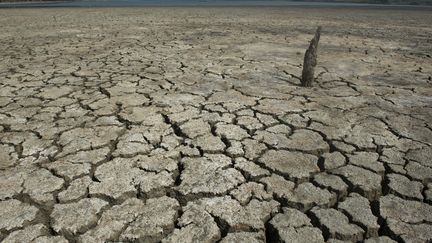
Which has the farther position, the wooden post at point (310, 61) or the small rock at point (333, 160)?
the wooden post at point (310, 61)

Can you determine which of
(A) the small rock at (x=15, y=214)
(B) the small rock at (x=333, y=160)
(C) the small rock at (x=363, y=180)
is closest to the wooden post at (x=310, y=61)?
(B) the small rock at (x=333, y=160)

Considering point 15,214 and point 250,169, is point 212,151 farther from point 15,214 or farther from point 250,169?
point 15,214

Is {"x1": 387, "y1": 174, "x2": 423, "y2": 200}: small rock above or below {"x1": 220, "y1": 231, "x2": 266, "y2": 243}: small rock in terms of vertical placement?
above

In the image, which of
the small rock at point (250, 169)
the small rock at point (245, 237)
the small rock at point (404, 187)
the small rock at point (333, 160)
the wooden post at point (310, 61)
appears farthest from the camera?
the wooden post at point (310, 61)

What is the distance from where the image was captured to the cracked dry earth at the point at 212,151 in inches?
64.9

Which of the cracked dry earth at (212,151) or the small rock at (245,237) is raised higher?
the cracked dry earth at (212,151)

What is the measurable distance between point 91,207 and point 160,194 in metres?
0.33

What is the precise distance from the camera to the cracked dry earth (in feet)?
5.41

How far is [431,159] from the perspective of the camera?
7.35 feet

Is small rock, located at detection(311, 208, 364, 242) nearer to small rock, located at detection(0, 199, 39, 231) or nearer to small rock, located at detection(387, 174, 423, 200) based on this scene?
small rock, located at detection(387, 174, 423, 200)

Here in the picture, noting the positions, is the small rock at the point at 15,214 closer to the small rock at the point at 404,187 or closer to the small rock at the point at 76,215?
the small rock at the point at 76,215

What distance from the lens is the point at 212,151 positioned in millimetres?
2279

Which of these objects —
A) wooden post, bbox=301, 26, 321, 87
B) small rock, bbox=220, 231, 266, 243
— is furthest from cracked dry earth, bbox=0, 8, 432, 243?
wooden post, bbox=301, 26, 321, 87

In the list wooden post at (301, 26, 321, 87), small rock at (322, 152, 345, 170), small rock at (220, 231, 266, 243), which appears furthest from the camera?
wooden post at (301, 26, 321, 87)
